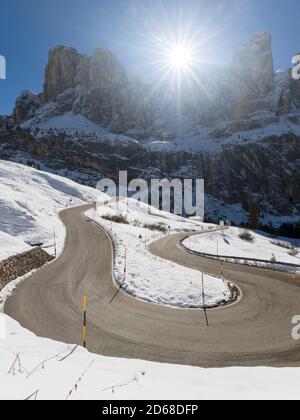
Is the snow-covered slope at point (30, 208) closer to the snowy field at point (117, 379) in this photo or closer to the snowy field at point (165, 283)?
the snowy field at point (165, 283)

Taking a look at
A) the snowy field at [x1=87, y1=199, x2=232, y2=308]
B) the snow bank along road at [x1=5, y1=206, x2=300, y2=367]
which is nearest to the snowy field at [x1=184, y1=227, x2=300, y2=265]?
the snowy field at [x1=87, y1=199, x2=232, y2=308]


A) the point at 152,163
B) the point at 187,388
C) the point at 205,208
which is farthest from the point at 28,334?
the point at 152,163

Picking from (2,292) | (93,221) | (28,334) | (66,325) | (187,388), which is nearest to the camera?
(187,388)

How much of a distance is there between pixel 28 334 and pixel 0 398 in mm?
5982

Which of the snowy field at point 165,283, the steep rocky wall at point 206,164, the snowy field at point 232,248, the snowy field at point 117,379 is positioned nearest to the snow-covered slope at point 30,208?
the snowy field at point 165,283

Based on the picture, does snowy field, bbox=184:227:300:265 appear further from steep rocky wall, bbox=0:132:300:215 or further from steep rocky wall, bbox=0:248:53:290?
steep rocky wall, bbox=0:132:300:215

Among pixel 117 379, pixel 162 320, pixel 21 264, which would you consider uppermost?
pixel 21 264

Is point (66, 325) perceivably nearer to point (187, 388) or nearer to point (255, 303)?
point (187, 388)

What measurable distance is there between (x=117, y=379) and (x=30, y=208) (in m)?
36.6

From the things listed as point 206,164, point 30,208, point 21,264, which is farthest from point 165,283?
point 206,164

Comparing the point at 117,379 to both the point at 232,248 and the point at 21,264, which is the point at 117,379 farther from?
the point at 232,248

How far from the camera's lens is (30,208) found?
132 feet

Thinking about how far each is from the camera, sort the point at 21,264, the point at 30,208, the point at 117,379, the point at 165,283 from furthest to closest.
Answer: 1. the point at 30,208
2. the point at 21,264
3. the point at 165,283
4. the point at 117,379

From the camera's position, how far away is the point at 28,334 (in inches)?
455
